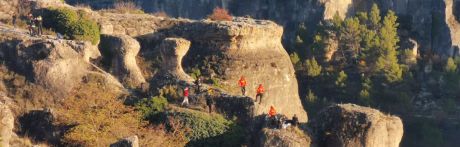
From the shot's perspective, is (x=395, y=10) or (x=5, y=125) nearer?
(x=5, y=125)

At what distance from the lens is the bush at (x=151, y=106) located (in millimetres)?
27812

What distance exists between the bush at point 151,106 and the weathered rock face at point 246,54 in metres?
5.65

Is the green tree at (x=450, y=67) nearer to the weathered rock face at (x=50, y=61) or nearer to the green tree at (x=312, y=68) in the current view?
the green tree at (x=312, y=68)

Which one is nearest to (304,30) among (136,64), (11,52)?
(136,64)

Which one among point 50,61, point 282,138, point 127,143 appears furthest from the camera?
point 50,61

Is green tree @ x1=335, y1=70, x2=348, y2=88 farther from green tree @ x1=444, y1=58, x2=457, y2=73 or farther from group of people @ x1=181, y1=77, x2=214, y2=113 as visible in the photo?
group of people @ x1=181, y1=77, x2=214, y2=113

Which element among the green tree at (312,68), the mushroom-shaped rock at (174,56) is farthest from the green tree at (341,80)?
the mushroom-shaped rock at (174,56)

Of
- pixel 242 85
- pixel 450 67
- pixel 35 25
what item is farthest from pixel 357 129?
pixel 450 67

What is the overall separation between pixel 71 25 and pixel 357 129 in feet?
41.1

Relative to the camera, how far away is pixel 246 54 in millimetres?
34719

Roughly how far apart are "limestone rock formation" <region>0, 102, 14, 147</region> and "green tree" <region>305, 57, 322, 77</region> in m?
31.7

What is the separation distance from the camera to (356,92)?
55.7 meters

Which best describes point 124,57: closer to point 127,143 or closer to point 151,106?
point 151,106

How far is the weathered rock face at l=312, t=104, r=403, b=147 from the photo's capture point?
25.2m
